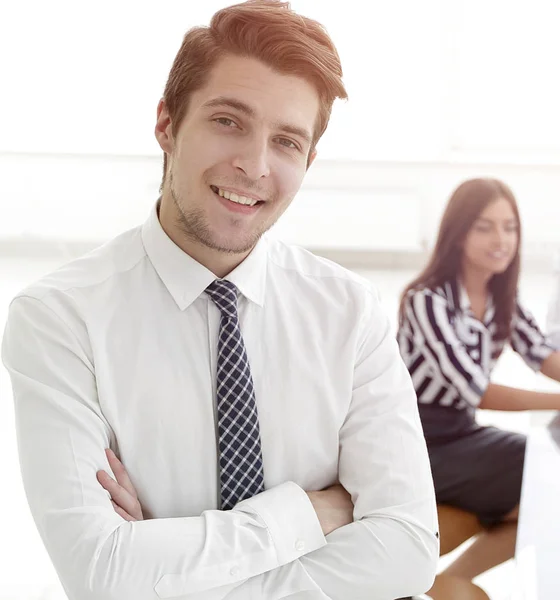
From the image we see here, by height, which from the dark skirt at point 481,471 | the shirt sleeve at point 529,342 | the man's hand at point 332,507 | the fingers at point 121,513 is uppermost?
the shirt sleeve at point 529,342

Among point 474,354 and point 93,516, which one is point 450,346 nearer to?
point 474,354

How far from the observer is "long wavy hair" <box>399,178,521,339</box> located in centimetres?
245

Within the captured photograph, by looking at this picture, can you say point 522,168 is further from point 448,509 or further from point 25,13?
point 448,509

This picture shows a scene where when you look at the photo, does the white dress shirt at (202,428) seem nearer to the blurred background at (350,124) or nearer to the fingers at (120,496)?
the fingers at (120,496)

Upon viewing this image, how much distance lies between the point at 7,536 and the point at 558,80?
16.0 ft

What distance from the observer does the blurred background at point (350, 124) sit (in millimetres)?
5891

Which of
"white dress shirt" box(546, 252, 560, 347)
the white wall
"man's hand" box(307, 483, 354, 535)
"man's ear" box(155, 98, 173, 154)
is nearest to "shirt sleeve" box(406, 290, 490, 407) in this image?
"white dress shirt" box(546, 252, 560, 347)

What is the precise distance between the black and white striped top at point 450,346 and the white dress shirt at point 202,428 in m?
0.88

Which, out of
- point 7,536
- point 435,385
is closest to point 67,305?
point 435,385

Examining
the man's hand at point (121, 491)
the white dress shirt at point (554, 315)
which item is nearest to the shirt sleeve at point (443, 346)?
the white dress shirt at point (554, 315)

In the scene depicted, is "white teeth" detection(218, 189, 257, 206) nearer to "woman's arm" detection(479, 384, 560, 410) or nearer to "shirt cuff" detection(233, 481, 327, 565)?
"shirt cuff" detection(233, 481, 327, 565)

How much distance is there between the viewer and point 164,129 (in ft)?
4.81

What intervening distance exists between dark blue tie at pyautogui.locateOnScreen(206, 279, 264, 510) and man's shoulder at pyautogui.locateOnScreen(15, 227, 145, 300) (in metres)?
0.19

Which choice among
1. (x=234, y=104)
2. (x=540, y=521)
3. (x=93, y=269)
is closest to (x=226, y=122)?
(x=234, y=104)
